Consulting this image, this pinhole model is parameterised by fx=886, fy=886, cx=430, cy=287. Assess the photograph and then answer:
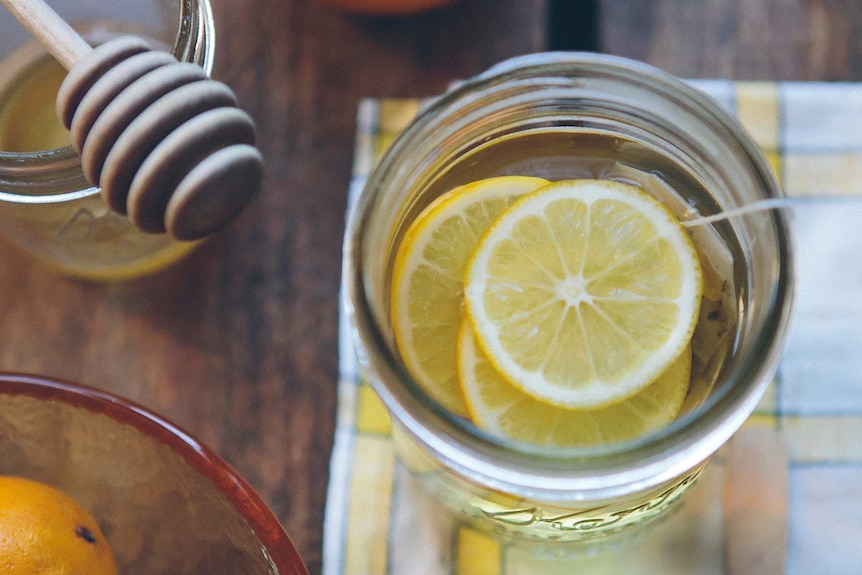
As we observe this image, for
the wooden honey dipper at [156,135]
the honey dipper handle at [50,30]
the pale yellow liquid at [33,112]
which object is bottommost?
the wooden honey dipper at [156,135]

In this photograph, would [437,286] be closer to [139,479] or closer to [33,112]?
[139,479]

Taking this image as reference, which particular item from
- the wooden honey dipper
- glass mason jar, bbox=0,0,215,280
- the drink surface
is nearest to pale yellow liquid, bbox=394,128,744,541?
the drink surface

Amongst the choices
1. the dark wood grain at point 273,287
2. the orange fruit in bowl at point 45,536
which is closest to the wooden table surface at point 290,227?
the dark wood grain at point 273,287

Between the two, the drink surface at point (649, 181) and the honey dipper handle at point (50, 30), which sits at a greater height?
the honey dipper handle at point (50, 30)

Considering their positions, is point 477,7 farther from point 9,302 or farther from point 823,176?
point 9,302

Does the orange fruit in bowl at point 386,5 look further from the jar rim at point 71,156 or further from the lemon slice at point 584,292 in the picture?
the lemon slice at point 584,292
